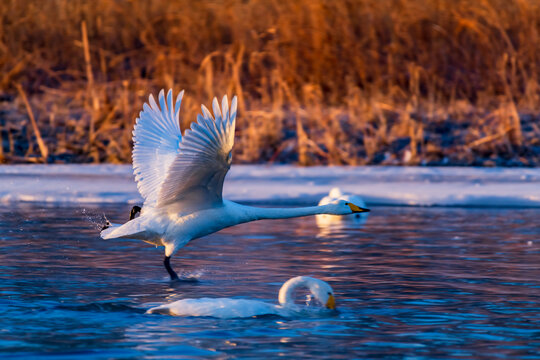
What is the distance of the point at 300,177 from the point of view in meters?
15.5

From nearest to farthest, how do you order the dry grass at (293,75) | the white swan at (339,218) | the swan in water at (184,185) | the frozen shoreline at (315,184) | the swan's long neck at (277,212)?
the swan in water at (184,185) → the swan's long neck at (277,212) → the white swan at (339,218) → the frozen shoreline at (315,184) → the dry grass at (293,75)

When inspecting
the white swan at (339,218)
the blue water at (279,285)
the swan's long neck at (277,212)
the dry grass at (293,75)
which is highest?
the dry grass at (293,75)

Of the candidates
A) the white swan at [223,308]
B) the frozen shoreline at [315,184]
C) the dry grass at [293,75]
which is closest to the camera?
the white swan at [223,308]

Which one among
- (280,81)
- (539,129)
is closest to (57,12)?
(280,81)

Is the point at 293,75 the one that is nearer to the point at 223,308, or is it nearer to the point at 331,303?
the point at 331,303

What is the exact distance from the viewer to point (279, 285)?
28.1ft

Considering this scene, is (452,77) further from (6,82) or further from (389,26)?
(6,82)

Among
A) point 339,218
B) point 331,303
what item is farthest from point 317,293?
point 339,218

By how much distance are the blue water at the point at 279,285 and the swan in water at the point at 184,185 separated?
375mm

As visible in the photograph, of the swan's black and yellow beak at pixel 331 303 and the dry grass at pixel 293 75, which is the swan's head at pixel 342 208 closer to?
the swan's black and yellow beak at pixel 331 303

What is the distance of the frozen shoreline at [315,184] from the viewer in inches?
560

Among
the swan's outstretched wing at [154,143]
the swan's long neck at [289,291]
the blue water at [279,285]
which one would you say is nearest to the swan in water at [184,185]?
the swan's outstretched wing at [154,143]

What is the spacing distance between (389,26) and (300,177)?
20.6ft

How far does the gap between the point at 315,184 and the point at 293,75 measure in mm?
5541
